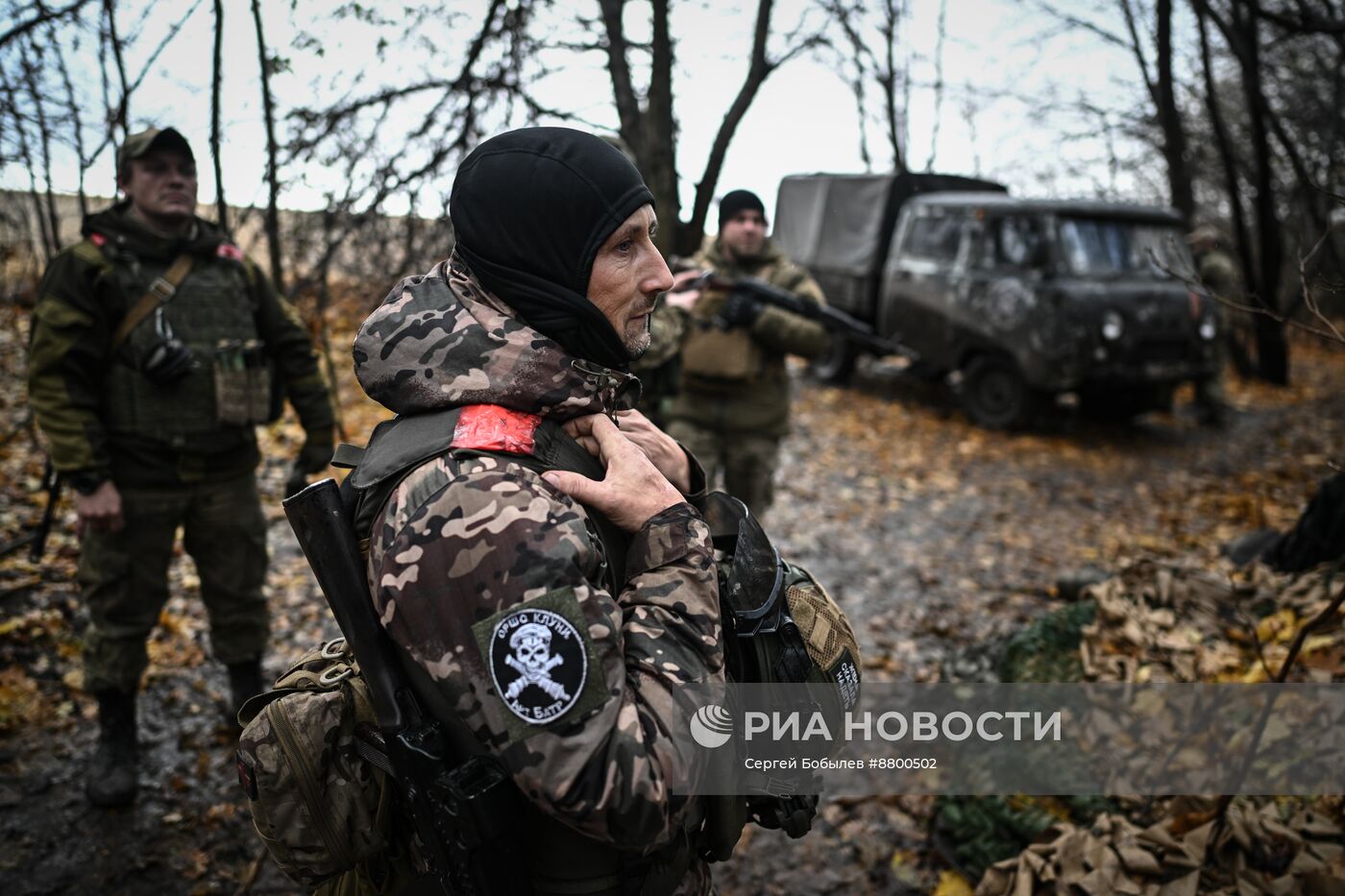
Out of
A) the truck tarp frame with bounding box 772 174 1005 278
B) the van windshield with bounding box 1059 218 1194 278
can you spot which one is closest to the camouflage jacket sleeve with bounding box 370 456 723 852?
the van windshield with bounding box 1059 218 1194 278

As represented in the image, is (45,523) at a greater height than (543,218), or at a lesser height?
lesser

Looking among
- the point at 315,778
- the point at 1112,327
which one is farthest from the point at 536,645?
the point at 1112,327

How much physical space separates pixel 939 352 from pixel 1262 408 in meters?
4.13

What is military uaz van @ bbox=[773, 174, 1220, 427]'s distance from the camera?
27.3 feet

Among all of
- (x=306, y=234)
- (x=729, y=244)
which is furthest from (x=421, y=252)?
(x=729, y=244)

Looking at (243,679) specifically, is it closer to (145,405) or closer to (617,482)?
(145,405)

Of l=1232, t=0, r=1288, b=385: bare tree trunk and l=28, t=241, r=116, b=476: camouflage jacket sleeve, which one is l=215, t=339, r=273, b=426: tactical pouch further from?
l=1232, t=0, r=1288, b=385: bare tree trunk

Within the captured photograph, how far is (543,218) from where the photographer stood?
135 centimetres

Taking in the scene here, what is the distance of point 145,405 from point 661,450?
228cm

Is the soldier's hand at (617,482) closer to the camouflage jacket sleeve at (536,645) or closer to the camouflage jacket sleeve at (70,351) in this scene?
the camouflage jacket sleeve at (536,645)

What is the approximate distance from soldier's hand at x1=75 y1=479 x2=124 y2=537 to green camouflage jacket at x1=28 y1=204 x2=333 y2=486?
69mm

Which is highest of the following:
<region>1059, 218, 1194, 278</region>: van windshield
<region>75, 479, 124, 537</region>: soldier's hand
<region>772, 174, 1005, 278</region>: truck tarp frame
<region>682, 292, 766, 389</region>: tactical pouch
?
<region>772, 174, 1005, 278</region>: truck tarp frame

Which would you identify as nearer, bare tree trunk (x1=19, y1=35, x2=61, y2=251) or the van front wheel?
bare tree trunk (x1=19, y1=35, x2=61, y2=251)

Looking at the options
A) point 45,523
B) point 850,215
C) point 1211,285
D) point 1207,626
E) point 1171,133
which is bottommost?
point 1207,626
